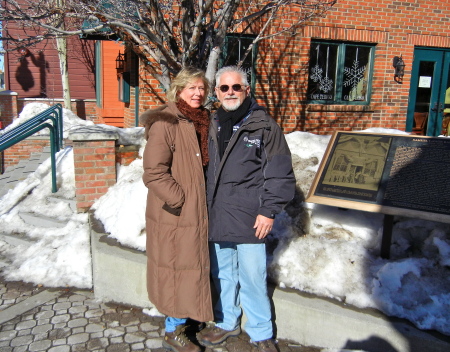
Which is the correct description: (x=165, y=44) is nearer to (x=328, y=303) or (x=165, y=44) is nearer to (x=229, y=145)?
(x=229, y=145)

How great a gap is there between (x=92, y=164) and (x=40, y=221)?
1.07 metres

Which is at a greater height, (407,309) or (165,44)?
(165,44)

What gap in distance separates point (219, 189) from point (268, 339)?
110 cm

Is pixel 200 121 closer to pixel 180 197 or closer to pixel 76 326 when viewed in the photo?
pixel 180 197

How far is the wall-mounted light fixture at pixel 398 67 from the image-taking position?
322 inches

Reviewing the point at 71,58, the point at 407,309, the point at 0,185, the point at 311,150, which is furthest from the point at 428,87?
the point at 71,58

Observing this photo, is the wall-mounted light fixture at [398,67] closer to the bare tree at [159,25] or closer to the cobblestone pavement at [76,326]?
the bare tree at [159,25]

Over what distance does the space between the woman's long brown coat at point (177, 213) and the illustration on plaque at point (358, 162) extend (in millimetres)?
1204

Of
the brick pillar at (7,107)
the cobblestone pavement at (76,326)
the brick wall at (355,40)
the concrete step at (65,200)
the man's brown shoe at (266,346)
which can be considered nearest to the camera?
the man's brown shoe at (266,346)

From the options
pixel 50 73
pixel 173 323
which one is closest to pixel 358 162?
pixel 173 323

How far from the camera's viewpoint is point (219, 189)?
112 inches

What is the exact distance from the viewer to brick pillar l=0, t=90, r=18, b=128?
12875 mm

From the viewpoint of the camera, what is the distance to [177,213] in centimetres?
280

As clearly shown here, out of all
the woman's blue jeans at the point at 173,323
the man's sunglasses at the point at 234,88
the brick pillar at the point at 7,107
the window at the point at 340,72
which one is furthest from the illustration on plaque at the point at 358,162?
the brick pillar at the point at 7,107
